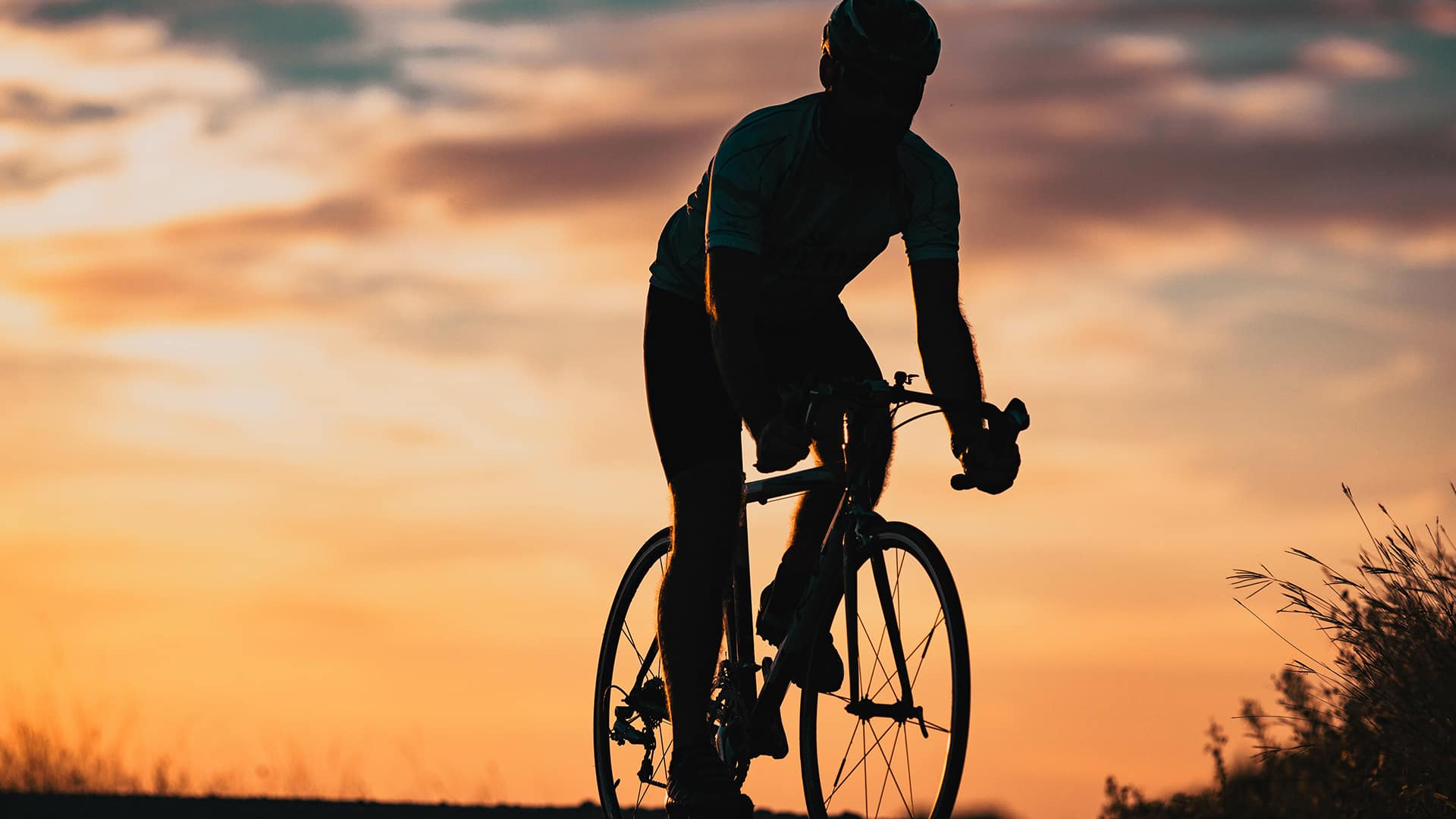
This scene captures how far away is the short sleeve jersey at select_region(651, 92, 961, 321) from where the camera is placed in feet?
17.7

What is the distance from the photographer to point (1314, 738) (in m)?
8.09

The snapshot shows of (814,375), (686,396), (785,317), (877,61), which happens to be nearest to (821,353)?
(814,375)

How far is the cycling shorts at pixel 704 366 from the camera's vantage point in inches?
228

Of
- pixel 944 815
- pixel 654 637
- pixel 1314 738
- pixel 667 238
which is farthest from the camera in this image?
pixel 1314 738

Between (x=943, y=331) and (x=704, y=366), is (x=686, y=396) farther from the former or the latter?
(x=943, y=331)

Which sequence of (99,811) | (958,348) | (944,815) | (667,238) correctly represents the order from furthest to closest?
(99,811)
(667,238)
(958,348)
(944,815)

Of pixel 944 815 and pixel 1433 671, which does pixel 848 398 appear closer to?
pixel 944 815

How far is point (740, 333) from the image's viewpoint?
17.2 feet

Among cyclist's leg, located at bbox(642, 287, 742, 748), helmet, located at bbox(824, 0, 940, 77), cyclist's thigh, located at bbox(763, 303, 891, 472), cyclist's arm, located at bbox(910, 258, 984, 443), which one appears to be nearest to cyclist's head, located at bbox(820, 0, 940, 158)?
helmet, located at bbox(824, 0, 940, 77)

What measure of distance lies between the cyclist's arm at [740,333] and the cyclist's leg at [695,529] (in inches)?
17.2

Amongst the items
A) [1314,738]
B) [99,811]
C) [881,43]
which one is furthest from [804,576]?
[99,811]

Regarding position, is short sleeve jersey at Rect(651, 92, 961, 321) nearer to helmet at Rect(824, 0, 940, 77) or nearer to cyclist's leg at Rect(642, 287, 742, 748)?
helmet at Rect(824, 0, 940, 77)

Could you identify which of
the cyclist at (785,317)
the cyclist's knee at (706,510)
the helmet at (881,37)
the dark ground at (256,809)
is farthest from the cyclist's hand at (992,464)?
the dark ground at (256,809)

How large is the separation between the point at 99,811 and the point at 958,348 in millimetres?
5537
